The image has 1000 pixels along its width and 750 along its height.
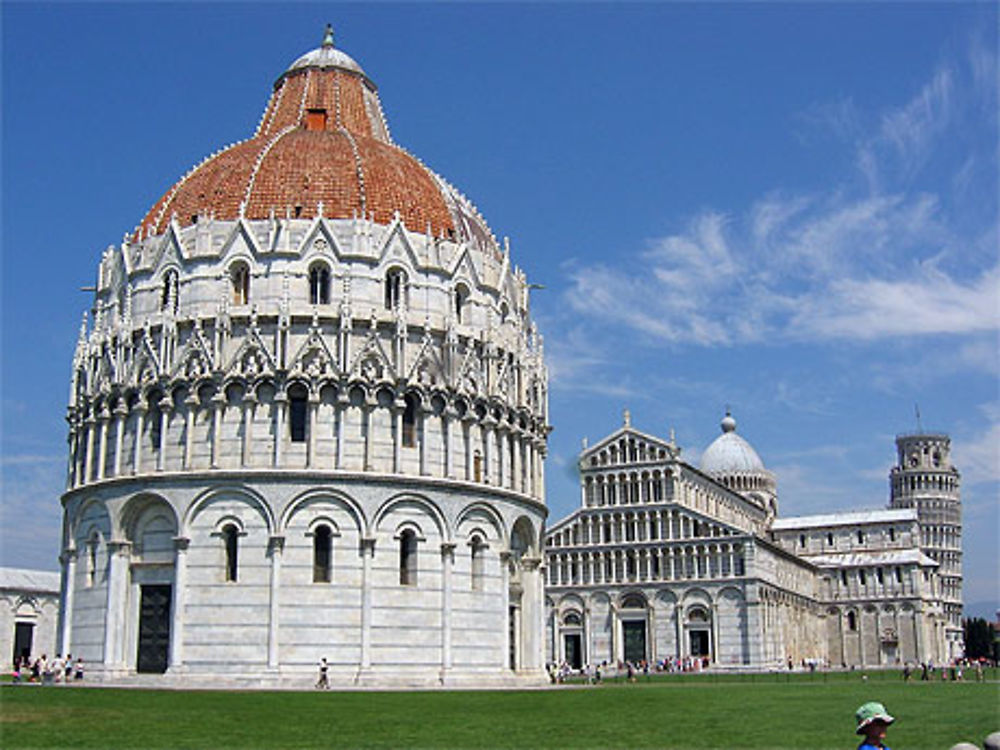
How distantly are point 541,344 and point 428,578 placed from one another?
1610 cm

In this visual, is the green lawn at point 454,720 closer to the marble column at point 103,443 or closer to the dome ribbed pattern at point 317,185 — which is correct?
the marble column at point 103,443

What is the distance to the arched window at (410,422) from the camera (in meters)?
48.2

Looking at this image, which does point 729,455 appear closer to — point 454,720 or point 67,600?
point 67,600

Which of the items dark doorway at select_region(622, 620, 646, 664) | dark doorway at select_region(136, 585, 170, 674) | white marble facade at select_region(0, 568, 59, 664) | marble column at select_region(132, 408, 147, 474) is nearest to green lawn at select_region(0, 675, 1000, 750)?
dark doorway at select_region(136, 585, 170, 674)

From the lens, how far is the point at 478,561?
49.4 metres

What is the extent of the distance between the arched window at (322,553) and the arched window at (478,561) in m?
6.67

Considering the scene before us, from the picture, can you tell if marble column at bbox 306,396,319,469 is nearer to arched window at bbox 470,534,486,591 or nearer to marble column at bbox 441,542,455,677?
marble column at bbox 441,542,455,677

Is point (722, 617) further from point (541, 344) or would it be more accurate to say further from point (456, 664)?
point (456, 664)

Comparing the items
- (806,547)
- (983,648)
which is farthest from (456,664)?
(983,648)

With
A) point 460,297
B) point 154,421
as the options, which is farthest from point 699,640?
point 154,421

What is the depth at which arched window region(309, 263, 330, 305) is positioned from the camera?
48.9 m

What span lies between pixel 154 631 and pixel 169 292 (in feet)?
48.0

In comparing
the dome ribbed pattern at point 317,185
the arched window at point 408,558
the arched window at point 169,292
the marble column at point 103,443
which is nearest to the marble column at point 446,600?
the arched window at point 408,558

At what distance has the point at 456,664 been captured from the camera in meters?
47.1
